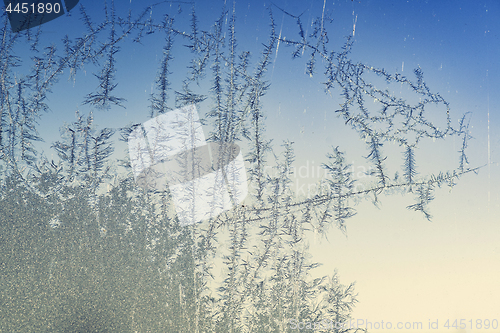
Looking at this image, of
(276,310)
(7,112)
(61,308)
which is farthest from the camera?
(7,112)

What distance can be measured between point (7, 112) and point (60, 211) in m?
0.66

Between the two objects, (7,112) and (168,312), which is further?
(7,112)

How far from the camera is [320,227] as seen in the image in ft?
5.16

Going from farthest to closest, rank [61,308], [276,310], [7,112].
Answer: [7,112]
[276,310]
[61,308]

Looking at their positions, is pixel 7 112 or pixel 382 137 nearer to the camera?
pixel 382 137

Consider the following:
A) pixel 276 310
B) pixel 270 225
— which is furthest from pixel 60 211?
pixel 276 310

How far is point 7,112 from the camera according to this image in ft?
5.97

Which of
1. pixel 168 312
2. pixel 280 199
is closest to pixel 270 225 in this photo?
pixel 280 199

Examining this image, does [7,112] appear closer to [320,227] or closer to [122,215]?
[122,215]

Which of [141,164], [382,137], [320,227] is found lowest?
[320,227]

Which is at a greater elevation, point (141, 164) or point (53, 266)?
point (141, 164)

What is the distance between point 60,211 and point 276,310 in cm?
116

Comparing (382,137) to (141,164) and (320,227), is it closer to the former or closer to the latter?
(320,227)

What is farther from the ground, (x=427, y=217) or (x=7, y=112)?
(x=7, y=112)
